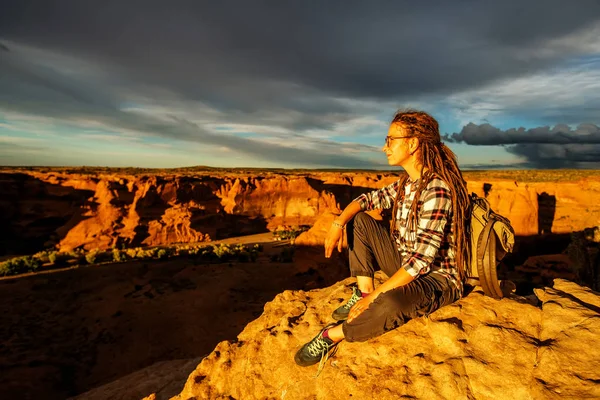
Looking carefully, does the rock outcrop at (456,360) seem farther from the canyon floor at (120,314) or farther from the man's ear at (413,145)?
the canyon floor at (120,314)

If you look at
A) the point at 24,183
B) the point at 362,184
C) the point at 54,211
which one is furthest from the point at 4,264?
the point at 362,184

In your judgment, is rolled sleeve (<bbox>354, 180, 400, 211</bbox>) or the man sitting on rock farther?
rolled sleeve (<bbox>354, 180, 400, 211</bbox>)

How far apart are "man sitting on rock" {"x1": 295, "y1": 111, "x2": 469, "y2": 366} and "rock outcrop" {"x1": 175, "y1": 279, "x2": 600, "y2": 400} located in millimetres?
201

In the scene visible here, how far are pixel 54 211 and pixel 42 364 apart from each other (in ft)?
57.4

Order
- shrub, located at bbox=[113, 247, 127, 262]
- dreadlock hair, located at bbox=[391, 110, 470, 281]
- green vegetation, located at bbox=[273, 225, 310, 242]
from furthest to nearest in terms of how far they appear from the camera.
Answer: green vegetation, located at bbox=[273, 225, 310, 242] < shrub, located at bbox=[113, 247, 127, 262] < dreadlock hair, located at bbox=[391, 110, 470, 281]

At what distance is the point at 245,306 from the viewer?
34.9ft

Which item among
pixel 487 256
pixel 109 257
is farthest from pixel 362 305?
pixel 109 257

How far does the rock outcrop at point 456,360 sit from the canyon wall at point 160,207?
505 inches

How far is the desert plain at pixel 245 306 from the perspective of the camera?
2.42m

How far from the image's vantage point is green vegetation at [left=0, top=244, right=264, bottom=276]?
14.4 meters

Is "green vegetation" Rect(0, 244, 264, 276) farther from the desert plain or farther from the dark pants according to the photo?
the dark pants

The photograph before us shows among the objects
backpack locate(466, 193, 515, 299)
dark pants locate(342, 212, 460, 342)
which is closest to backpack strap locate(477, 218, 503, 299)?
backpack locate(466, 193, 515, 299)

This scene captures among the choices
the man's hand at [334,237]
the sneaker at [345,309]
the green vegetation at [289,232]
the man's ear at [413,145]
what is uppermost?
the man's ear at [413,145]

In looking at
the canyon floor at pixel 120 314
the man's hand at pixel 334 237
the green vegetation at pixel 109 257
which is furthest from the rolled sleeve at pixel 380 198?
the green vegetation at pixel 109 257
